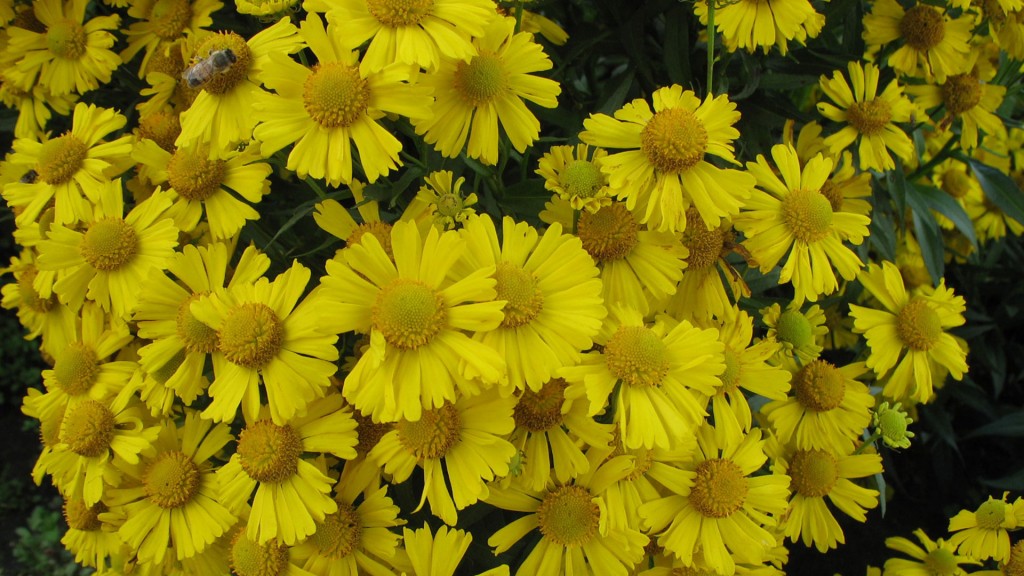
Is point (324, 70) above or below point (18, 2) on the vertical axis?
above

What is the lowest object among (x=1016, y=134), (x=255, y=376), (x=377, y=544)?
(x=377, y=544)

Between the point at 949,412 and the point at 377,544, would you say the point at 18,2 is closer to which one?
the point at 377,544

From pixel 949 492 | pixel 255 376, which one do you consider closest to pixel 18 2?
pixel 255 376

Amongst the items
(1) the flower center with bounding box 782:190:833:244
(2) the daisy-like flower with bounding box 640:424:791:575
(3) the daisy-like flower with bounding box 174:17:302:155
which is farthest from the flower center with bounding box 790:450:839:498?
(3) the daisy-like flower with bounding box 174:17:302:155

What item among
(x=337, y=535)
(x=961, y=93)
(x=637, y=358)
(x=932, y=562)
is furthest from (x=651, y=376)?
(x=961, y=93)

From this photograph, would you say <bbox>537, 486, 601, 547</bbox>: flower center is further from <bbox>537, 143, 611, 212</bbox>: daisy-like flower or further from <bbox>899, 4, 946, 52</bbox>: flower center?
<bbox>899, 4, 946, 52</bbox>: flower center

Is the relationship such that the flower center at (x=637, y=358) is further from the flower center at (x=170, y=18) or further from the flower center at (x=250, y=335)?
the flower center at (x=170, y=18)

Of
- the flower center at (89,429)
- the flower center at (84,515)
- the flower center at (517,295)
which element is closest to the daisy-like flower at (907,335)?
the flower center at (517,295)
